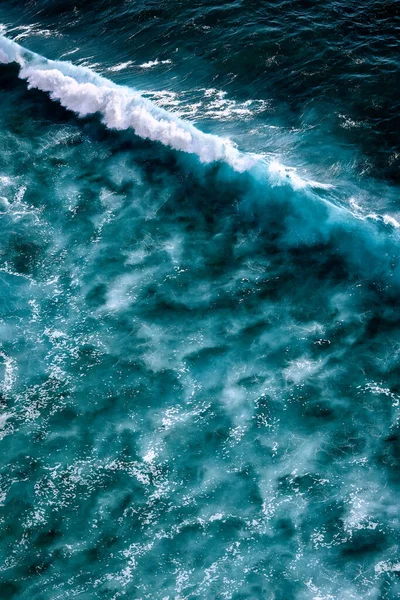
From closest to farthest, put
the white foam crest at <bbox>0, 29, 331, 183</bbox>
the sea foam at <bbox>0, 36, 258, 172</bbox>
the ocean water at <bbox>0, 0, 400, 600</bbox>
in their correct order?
the ocean water at <bbox>0, 0, 400, 600</bbox> → the white foam crest at <bbox>0, 29, 331, 183</bbox> → the sea foam at <bbox>0, 36, 258, 172</bbox>

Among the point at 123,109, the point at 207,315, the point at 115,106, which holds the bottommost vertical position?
the point at 207,315

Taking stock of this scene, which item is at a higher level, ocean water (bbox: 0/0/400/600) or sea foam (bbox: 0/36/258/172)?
sea foam (bbox: 0/36/258/172)

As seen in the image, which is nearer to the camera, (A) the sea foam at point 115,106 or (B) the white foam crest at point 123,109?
(B) the white foam crest at point 123,109

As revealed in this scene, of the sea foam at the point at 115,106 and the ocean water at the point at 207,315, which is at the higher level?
the sea foam at the point at 115,106

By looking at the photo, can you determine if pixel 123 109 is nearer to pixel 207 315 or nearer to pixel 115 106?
pixel 115 106

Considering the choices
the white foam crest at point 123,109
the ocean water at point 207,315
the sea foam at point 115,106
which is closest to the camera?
the ocean water at point 207,315

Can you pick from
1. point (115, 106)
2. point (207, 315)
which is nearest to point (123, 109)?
point (115, 106)

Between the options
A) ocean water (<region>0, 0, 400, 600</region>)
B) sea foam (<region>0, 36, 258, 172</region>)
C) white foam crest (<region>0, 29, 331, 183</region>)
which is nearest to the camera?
ocean water (<region>0, 0, 400, 600</region>)

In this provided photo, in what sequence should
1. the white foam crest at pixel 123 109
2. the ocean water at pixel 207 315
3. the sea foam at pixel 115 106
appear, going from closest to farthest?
the ocean water at pixel 207 315 < the white foam crest at pixel 123 109 < the sea foam at pixel 115 106

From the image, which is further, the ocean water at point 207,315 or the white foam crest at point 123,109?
the white foam crest at point 123,109
